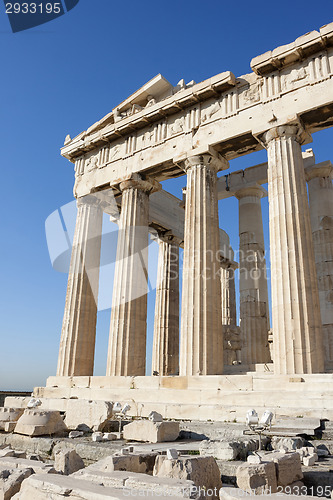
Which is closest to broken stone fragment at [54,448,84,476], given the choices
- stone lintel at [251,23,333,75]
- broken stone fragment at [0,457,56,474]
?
broken stone fragment at [0,457,56,474]

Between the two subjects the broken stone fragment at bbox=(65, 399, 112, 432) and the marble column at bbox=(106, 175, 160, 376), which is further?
the marble column at bbox=(106, 175, 160, 376)

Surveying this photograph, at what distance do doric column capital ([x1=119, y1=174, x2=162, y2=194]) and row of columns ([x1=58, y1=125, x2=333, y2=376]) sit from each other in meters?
0.08

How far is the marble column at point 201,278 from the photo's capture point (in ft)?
55.4

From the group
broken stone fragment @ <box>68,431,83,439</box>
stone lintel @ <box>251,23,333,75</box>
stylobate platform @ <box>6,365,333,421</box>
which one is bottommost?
broken stone fragment @ <box>68,431,83,439</box>

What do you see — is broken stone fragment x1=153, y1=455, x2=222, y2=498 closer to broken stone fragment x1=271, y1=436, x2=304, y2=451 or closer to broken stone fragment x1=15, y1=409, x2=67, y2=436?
broken stone fragment x1=271, y1=436, x2=304, y2=451

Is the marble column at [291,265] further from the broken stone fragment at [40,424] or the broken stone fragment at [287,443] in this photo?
the broken stone fragment at [40,424]

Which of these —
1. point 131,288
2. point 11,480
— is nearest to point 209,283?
point 131,288

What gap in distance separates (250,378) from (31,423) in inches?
281

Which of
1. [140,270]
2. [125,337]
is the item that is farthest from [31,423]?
[140,270]

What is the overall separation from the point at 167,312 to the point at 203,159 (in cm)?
1262

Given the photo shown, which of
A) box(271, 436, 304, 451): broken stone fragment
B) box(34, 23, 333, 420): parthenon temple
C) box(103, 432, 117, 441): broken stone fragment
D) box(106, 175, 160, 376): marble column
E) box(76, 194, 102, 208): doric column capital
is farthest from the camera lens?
box(76, 194, 102, 208): doric column capital

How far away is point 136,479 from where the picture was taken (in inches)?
206

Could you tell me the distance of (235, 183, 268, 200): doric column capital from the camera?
Answer: 2591 cm

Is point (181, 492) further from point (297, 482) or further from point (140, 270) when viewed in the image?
point (140, 270)
